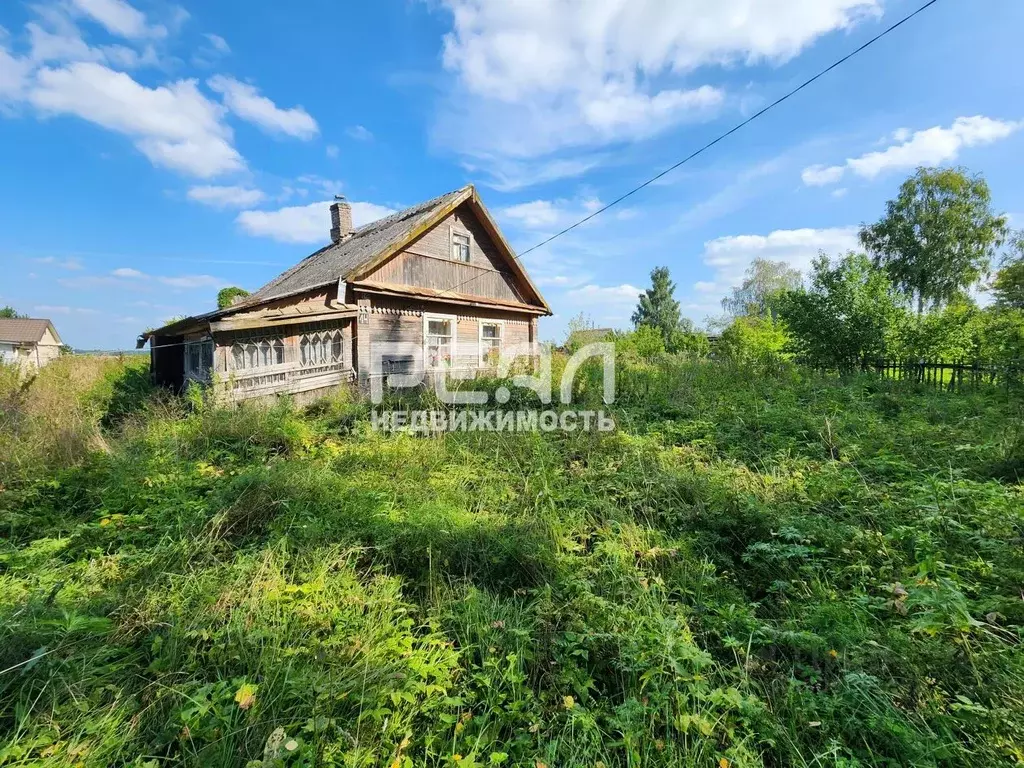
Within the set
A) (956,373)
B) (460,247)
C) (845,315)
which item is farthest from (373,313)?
(956,373)

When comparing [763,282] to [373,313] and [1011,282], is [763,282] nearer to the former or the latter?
[1011,282]

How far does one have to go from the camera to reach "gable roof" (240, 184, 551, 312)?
9018 mm

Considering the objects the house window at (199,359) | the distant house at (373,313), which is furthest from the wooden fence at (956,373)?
the house window at (199,359)

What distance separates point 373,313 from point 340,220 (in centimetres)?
656

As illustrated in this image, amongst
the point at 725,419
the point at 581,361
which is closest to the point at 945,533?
the point at 725,419

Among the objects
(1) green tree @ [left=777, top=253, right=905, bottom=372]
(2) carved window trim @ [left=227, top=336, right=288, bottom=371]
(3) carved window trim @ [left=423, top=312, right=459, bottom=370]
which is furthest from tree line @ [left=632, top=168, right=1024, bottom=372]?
(2) carved window trim @ [left=227, top=336, right=288, bottom=371]

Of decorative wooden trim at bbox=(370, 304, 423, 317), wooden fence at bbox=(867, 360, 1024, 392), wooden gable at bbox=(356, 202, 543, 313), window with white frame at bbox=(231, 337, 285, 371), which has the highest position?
wooden gable at bbox=(356, 202, 543, 313)

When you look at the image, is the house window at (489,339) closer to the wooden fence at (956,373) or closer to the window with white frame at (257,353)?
the window with white frame at (257,353)

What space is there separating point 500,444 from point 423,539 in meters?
2.41

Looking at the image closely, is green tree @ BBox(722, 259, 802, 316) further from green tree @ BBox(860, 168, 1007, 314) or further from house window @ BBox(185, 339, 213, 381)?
house window @ BBox(185, 339, 213, 381)

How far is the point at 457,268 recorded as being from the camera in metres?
11.7

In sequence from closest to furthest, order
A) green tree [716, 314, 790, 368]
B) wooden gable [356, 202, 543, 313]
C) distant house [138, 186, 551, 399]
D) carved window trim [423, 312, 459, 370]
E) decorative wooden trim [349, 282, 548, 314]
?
distant house [138, 186, 551, 399] → decorative wooden trim [349, 282, 548, 314] → wooden gable [356, 202, 543, 313] → carved window trim [423, 312, 459, 370] → green tree [716, 314, 790, 368]

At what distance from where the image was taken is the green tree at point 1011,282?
17.1 m

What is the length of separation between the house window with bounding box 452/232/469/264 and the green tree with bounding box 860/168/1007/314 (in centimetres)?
2362
